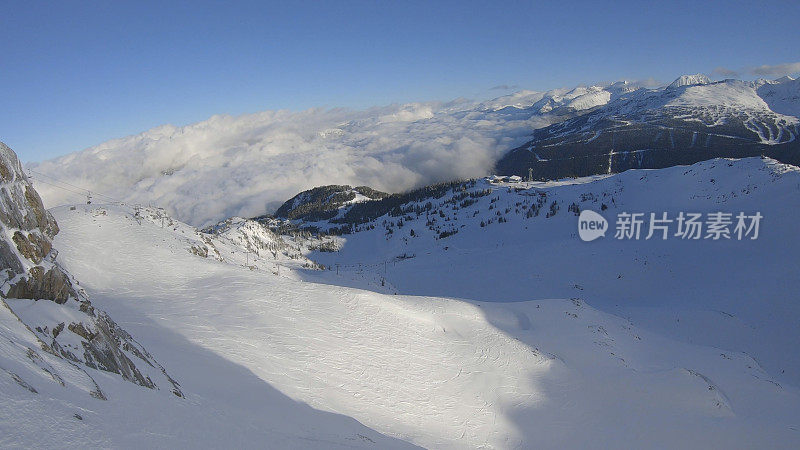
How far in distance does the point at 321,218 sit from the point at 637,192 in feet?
500

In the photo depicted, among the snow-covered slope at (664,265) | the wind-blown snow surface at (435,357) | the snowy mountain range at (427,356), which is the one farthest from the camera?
the snow-covered slope at (664,265)

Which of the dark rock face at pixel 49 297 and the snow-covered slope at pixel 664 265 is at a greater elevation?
the dark rock face at pixel 49 297

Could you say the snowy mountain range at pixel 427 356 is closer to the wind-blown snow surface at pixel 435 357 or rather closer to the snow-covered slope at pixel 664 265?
the wind-blown snow surface at pixel 435 357

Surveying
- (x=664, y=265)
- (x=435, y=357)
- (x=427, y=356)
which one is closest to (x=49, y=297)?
(x=427, y=356)

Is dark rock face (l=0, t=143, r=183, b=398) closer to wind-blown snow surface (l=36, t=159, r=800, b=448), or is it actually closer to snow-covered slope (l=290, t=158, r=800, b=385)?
wind-blown snow surface (l=36, t=159, r=800, b=448)

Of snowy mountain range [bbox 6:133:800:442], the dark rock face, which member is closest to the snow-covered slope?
snowy mountain range [bbox 6:133:800:442]

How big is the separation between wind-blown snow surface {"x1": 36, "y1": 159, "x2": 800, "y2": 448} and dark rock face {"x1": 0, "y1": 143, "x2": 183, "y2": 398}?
154cm

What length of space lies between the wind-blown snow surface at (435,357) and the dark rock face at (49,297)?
1.54 m

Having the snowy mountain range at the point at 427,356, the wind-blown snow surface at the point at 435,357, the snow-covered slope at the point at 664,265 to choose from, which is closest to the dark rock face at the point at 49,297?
the snowy mountain range at the point at 427,356

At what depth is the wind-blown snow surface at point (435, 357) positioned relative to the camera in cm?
1261

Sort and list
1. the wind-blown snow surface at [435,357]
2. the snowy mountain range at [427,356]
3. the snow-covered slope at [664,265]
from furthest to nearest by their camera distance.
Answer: the snow-covered slope at [664,265] → the wind-blown snow surface at [435,357] → the snowy mountain range at [427,356]

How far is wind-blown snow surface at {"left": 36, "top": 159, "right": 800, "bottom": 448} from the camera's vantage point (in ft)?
41.4

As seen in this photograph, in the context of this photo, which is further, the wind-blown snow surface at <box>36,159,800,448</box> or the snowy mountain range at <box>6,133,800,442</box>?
the wind-blown snow surface at <box>36,159,800,448</box>

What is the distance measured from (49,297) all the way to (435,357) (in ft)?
54.1
